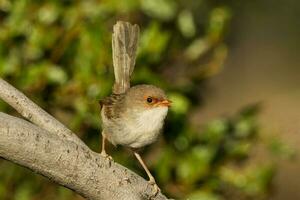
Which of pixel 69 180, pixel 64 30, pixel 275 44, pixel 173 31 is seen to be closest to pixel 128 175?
pixel 69 180

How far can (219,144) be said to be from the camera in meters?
6.01

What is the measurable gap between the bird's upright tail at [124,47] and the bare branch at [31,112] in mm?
1855

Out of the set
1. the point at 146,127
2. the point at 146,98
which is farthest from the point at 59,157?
the point at 146,98

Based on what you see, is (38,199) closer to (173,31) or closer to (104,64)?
(104,64)

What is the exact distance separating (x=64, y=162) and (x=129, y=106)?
7.82 feet

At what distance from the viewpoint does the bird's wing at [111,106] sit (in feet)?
18.9

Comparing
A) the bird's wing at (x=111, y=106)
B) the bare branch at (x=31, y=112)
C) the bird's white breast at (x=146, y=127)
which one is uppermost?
the bird's wing at (x=111, y=106)

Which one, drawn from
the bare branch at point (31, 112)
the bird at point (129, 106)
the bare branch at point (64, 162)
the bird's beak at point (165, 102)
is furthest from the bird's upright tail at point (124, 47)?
the bare branch at point (64, 162)

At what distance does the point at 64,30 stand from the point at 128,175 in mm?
2194

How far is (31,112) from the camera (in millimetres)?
3994

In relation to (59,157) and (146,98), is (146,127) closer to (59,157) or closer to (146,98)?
(146,98)

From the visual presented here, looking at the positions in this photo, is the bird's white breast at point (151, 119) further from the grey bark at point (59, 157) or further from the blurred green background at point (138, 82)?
the grey bark at point (59, 157)

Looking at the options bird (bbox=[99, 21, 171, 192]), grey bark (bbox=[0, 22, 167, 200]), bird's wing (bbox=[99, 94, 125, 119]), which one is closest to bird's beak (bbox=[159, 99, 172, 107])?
bird (bbox=[99, 21, 171, 192])

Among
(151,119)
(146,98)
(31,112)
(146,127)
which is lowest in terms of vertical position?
(31,112)
